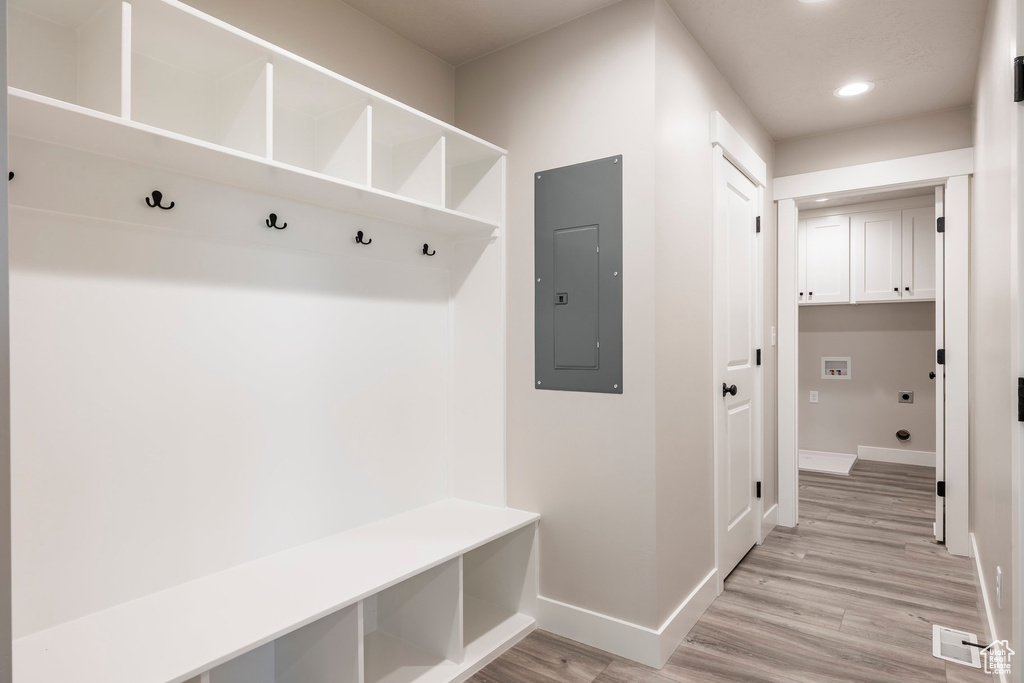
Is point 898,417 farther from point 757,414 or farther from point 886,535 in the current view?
point 757,414

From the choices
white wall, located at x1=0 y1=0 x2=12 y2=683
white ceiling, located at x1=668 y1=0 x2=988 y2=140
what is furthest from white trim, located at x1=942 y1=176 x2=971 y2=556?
white wall, located at x1=0 y1=0 x2=12 y2=683

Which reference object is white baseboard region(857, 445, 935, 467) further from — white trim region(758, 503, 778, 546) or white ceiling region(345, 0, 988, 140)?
white ceiling region(345, 0, 988, 140)

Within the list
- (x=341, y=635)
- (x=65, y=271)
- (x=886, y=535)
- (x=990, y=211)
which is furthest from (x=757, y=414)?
(x=65, y=271)

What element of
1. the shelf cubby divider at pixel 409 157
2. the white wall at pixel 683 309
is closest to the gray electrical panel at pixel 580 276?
the white wall at pixel 683 309

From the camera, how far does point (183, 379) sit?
1725mm

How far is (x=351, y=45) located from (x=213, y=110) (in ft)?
2.23

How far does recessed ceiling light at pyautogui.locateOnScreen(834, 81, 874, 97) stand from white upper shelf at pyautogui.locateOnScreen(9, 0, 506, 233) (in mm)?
1938

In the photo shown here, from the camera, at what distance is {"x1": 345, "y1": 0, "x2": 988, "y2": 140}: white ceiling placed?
2234 millimetres

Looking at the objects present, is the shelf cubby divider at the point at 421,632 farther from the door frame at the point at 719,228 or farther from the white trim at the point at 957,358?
the white trim at the point at 957,358

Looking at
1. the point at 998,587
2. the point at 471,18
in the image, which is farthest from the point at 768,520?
the point at 471,18

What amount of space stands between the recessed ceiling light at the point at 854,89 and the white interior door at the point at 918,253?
8.31 ft

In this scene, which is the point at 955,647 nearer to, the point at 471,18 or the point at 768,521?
the point at 768,521

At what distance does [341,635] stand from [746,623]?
167 centimetres
